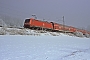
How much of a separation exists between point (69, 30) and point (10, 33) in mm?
31455

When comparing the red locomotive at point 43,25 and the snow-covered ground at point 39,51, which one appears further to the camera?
the red locomotive at point 43,25

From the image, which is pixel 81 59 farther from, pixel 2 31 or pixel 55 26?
pixel 55 26

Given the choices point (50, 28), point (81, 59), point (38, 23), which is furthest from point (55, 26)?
point (81, 59)

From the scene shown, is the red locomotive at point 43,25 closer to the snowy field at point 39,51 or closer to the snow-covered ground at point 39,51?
the snow-covered ground at point 39,51

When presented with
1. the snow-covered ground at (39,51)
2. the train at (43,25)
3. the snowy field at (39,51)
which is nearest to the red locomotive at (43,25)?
the train at (43,25)

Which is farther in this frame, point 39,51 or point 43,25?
point 43,25

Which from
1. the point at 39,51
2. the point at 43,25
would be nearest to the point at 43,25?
the point at 43,25

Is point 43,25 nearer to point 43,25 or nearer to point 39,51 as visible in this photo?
point 43,25

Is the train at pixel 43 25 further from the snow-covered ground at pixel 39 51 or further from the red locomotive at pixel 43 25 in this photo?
the snow-covered ground at pixel 39 51

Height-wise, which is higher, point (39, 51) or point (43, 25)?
point (43, 25)

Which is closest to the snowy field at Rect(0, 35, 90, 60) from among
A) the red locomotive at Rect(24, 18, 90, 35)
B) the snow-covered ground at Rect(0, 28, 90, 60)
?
the snow-covered ground at Rect(0, 28, 90, 60)

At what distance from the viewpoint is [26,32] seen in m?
31.6

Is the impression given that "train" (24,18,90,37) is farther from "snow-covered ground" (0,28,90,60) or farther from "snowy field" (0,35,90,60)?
"snowy field" (0,35,90,60)

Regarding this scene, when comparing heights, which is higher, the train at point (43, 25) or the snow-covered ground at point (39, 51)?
the train at point (43, 25)
